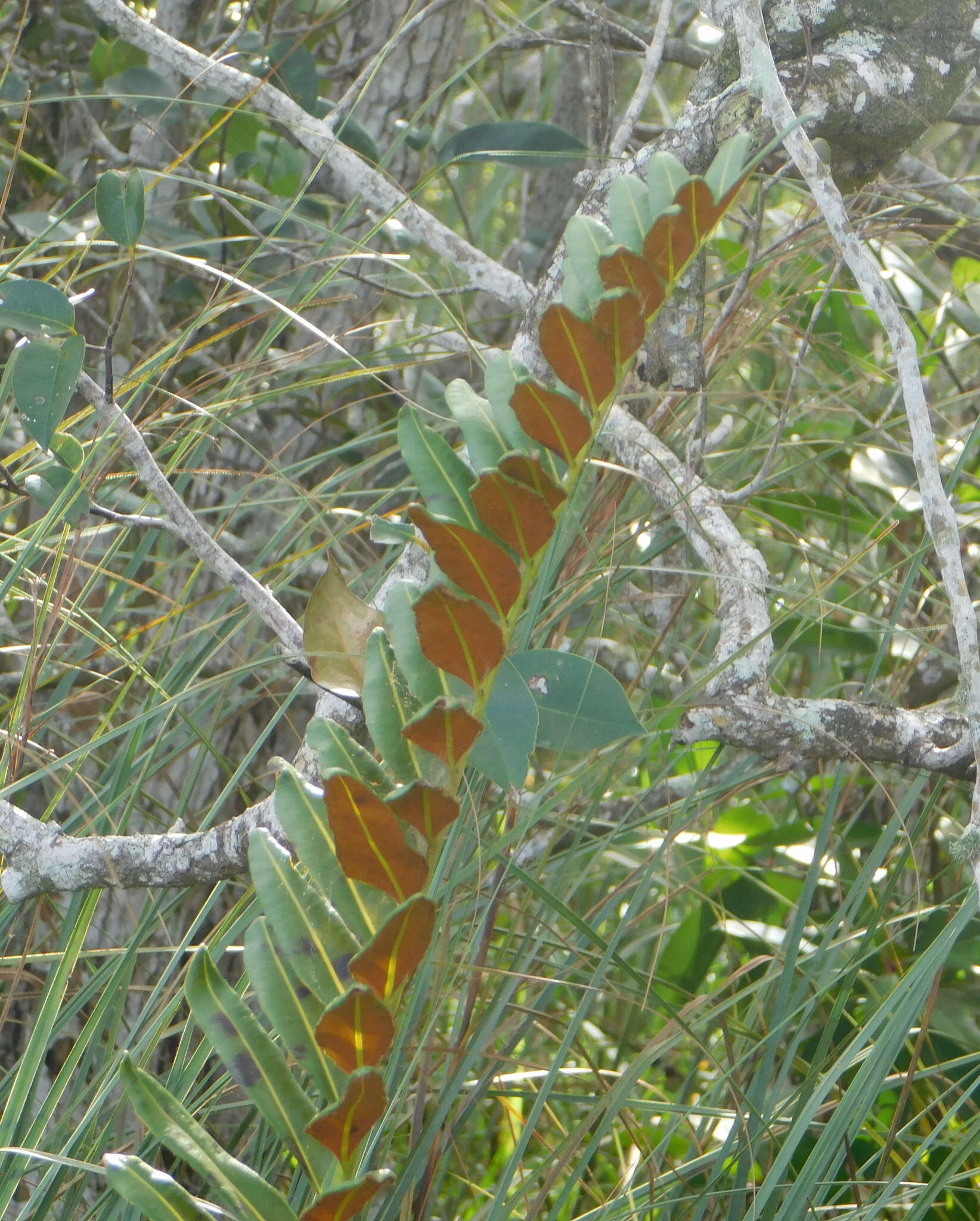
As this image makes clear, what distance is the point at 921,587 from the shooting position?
1309mm

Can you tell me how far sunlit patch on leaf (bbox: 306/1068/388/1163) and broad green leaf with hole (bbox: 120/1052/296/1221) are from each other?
0.08ft

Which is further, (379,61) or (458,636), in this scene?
(379,61)

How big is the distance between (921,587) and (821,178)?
0.94 meters

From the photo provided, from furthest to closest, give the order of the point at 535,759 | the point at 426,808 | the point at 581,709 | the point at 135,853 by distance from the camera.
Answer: the point at 535,759 → the point at 135,853 → the point at 581,709 → the point at 426,808

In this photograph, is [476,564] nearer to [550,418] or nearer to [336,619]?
[550,418]

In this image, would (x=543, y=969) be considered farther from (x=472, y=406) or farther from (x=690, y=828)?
(x=472, y=406)

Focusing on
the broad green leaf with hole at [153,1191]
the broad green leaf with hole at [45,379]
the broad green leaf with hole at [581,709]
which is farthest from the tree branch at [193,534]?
the broad green leaf with hole at [153,1191]

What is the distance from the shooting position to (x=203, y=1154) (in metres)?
0.32

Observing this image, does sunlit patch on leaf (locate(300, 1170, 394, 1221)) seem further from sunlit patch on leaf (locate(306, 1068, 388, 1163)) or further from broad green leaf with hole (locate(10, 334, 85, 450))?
broad green leaf with hole (locate(10, 334, 85, 450))

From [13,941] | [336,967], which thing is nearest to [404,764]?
[336,967]

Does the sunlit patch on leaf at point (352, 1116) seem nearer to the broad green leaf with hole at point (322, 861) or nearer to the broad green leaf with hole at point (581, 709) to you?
the broad green leaf with hole at point (322, 861)

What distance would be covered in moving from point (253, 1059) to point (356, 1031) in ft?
0.14

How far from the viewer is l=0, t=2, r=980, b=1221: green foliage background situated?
27.7 inches

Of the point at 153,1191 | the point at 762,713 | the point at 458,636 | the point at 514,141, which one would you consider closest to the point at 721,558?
the point at 762,713
